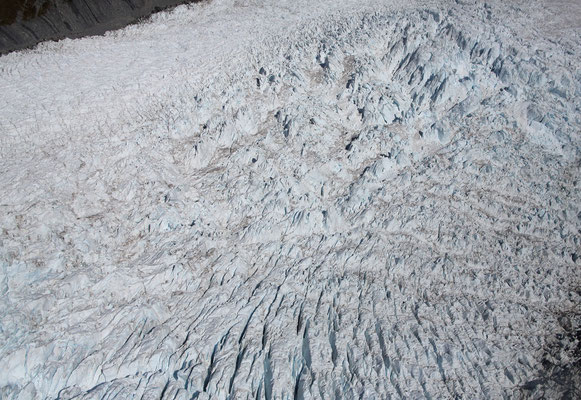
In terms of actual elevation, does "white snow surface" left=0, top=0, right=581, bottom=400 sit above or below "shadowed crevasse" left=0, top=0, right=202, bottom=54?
below

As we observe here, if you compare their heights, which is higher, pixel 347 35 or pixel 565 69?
pixel 347 35

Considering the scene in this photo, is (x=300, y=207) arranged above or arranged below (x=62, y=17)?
below

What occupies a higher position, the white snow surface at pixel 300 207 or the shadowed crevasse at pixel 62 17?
the shadowed crevasse at pixel 62 17

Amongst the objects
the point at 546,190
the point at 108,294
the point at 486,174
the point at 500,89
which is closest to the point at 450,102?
the point at 500,89

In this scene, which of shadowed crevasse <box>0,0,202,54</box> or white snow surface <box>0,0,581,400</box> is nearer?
white snow surface <box>0,0,581,400</box>

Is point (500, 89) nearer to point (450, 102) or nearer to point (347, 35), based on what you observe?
point (450, 102)
